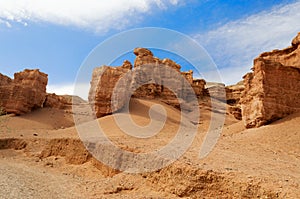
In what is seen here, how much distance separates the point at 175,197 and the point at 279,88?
9.10 metres

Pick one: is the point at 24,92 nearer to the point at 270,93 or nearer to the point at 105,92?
the point at 105,92

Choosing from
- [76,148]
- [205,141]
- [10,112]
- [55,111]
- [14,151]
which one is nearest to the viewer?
[205,141]

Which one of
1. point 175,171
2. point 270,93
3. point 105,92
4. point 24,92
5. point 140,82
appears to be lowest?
point 175,171

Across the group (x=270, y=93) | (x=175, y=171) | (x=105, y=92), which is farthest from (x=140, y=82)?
(x=175, y=171)

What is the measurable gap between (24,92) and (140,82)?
12.8m

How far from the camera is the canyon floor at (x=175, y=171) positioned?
6016 millimetres

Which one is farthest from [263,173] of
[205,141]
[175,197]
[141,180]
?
[205,141]

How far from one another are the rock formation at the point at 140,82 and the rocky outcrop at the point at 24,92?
27.9 feet

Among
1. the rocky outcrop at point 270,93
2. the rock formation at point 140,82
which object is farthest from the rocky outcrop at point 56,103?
the rocky outcrop at point 270,93

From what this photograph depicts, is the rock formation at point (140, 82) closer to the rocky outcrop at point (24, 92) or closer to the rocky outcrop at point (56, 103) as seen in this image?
the rocky outcrop at point (24, 92)

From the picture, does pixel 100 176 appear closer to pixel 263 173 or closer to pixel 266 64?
pixel 263 173

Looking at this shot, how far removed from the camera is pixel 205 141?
11.1 m

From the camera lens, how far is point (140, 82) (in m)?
26.2

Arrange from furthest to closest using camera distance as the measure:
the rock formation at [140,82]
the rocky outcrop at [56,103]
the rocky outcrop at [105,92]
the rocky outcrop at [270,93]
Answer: the rocky outcrop at [56,103] < the rock formation at [140,82] < the rocky outcrop at [105,92] < the rocky outcrop at [270,93]
